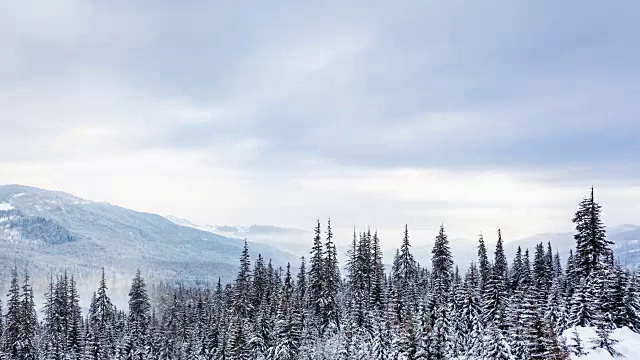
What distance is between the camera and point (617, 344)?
5212cm

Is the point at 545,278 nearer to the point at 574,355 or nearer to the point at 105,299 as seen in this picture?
the point at 574,355

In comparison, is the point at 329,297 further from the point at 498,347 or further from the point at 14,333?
the point at 14,333

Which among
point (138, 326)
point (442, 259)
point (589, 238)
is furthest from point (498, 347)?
point (138, 326)

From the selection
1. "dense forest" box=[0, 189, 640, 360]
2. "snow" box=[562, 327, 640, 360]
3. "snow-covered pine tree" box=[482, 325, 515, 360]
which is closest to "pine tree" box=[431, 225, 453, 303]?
"dense forest" box=[0, 189, 640, 360]

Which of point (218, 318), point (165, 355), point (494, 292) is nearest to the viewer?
point (494, 292)

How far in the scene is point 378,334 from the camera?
7606 cm

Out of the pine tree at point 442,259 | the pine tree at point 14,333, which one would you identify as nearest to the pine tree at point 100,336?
the pine tree at point 14,333

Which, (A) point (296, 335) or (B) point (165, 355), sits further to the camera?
(B) point (165, 355)

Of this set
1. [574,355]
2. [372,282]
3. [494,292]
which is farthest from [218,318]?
[574,355]

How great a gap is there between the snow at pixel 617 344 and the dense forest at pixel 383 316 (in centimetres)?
71

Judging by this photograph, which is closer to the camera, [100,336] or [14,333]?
[100,336]

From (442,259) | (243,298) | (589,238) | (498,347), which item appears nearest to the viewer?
(498,347)

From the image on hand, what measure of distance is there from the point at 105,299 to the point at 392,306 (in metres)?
78.4

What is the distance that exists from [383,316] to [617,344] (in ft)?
121
